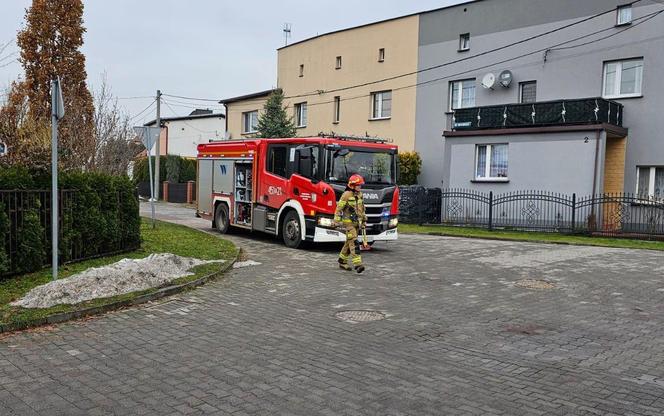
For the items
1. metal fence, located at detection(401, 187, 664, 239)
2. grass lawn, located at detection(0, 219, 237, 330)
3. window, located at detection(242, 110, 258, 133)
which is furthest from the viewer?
window, located at detection(242, 110, 258, 133)

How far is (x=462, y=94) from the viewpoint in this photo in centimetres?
2695

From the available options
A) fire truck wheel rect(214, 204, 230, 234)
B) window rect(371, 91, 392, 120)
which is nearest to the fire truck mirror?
fire truck wheel rect(214, 204, 230, 234)

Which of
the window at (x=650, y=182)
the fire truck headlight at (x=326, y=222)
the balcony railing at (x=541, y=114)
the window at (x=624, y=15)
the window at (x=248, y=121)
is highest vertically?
the window at (x=624, y=15)

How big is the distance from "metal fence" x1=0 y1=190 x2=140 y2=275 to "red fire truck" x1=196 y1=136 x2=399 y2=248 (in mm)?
4286

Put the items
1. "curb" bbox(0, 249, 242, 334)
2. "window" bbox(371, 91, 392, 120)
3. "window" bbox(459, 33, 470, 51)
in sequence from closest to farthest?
1. "curb" bbox(0, 249, 242, 334)
2. "window" bbox(459, 33, 470, 51)
3. "window" bbox(371, 91, 392, 120)

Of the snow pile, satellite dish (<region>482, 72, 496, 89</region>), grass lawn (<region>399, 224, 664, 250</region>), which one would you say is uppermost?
satellite dish (<region>482, 72, 496, 89</region>)

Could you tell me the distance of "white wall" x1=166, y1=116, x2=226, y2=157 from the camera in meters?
50.4

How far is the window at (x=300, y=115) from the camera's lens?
35.4 metres

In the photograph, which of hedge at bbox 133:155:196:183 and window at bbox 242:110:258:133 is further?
hedge at bbox 133:155:196:183

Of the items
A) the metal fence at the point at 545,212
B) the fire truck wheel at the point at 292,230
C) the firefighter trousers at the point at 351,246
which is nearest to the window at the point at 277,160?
the fire truck wheel at the point at 292,230

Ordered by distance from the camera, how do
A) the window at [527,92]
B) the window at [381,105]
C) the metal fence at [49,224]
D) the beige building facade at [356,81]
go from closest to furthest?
1. the metal fence at [49,224]
2. the window at [527,92]
3. the beige building facade at [356,81]
4. the window at [381,105]

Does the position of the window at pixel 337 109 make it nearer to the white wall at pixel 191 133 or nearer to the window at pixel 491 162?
the window at pixel 491 162

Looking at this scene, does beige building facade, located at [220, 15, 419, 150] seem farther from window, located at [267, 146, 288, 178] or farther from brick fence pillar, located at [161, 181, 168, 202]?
window, located at [267, 146, 288, 178]

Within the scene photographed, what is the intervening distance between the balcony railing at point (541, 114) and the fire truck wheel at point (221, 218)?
36.8 feet
